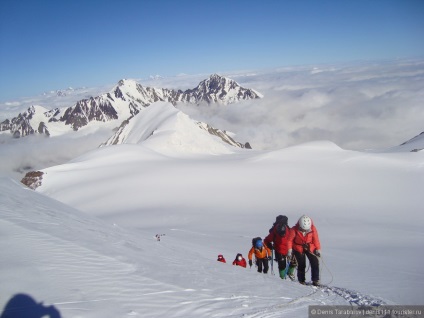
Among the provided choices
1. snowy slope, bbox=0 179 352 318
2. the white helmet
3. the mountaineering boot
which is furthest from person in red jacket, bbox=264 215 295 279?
snowy slope, bbox=0 179 352 318

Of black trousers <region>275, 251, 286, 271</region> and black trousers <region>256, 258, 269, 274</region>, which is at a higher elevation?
black trousers <region>275, 251, 286, 271</region>

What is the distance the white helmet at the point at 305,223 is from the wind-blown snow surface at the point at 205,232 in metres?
1.47

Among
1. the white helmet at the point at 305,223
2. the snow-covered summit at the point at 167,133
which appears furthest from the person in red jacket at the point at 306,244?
the snow-covered summit at the point at 167,133

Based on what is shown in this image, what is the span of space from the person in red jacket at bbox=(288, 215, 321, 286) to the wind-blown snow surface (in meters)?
0.75

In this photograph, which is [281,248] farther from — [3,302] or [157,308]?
[3,302]

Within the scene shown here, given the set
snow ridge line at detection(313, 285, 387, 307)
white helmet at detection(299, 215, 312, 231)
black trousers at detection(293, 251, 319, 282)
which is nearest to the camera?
snow ridge line at detection(313, 285, 387, 307)

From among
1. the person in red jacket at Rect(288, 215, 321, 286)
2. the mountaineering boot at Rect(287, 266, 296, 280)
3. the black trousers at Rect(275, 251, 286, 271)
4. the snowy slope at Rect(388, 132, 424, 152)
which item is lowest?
the mountaineering boot at Rect(287, 266, 296, 280)

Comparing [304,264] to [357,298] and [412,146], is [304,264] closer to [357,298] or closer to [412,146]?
[357,298]

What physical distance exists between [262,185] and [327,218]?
11646 millimetres

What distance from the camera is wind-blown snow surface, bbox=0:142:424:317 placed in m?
5.81

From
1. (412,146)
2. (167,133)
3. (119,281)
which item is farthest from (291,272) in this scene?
(412,146)

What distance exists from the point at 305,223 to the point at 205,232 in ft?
38.7

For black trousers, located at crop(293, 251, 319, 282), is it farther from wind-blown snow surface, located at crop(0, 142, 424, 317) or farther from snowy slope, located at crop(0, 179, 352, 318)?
snowy slope, located at crop(0, 179, 352, 318)

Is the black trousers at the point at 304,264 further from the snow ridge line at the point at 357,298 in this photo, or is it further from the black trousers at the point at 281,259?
the snow ridge line at the point at 357,298
